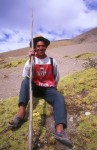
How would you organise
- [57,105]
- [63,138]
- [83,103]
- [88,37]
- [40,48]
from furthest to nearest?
[88,37]
[83,103]
[40,48]
[57,105]
[63,138]

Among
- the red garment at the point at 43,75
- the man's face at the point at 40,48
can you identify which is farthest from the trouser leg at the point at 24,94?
the man's face at the point at 40,48

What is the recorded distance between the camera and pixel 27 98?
5113mm

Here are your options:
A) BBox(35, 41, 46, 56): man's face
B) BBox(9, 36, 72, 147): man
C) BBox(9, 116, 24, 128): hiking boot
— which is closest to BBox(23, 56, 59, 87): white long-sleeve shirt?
BBox(9, 36, 72, 147): man

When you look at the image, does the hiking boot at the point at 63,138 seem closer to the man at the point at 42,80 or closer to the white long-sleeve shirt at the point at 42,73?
the man at the point at 42,80

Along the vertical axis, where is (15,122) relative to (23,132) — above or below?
above

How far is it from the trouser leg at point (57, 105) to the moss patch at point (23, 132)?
28cm

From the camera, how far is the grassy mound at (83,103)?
432 cm

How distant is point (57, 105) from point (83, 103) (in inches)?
37.7

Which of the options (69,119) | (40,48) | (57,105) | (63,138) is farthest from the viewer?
(40,48)

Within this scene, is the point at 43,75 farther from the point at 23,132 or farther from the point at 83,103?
the point at 23,132

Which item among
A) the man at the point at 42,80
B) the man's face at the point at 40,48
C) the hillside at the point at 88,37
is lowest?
the man at the point at 42,80

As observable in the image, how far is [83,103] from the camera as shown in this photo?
18.4ft

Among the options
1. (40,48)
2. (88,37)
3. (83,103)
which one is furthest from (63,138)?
(88,37)

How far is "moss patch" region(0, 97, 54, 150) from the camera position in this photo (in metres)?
4.19
